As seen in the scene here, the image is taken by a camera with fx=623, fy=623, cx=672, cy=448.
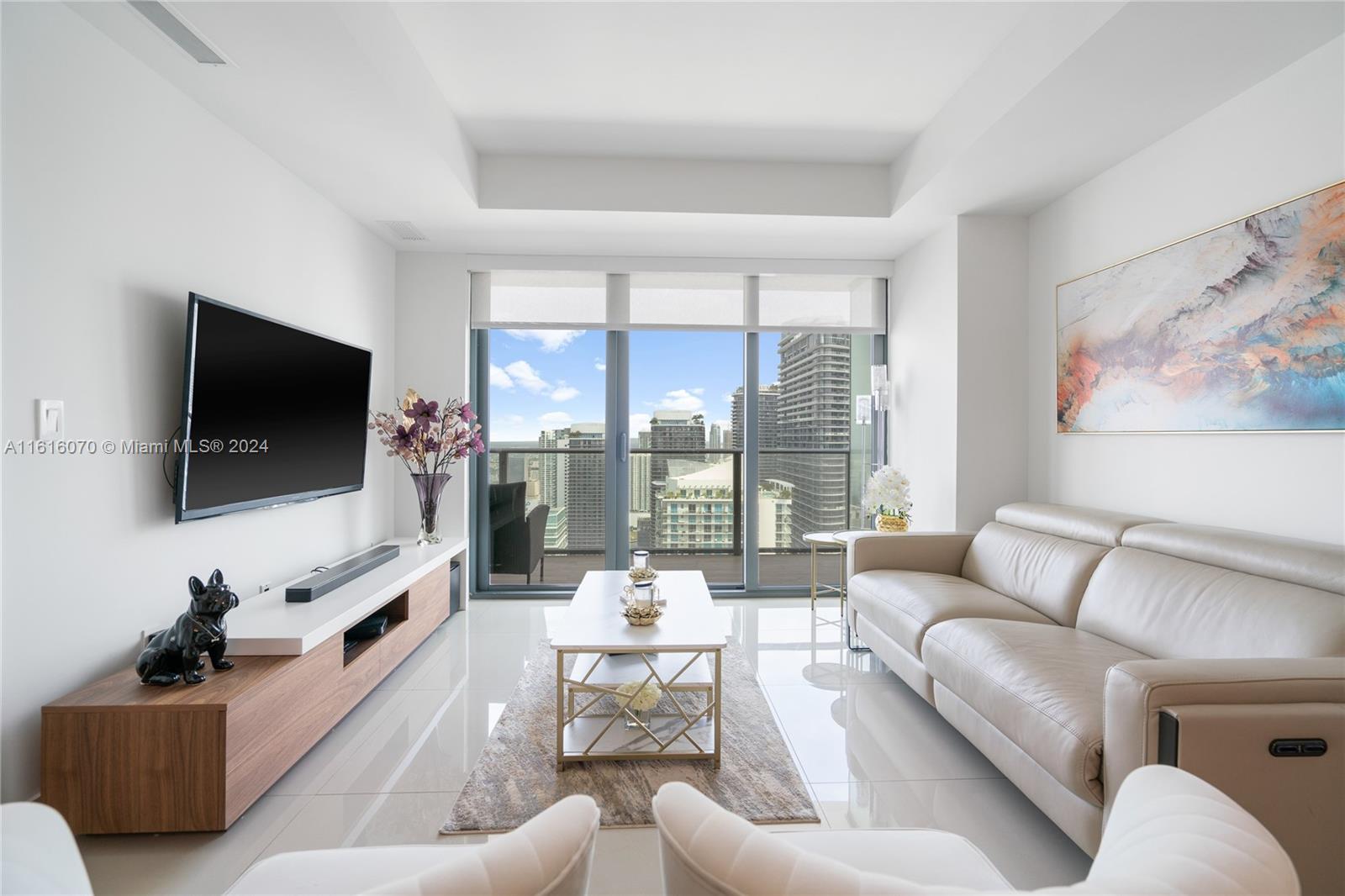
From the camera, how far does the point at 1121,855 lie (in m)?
0.70

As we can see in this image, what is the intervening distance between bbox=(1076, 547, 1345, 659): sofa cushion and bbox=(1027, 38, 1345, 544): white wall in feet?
1.29

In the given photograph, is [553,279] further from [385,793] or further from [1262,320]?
[1262,320]

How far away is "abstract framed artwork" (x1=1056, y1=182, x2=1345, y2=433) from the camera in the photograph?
2.07 metres

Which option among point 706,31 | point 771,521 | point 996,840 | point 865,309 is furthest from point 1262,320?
point 771,521

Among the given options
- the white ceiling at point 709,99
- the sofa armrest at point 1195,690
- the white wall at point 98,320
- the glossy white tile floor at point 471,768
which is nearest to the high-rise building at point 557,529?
the glossy white tile floor at point 471,768

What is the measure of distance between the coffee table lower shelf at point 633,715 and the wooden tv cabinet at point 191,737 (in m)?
0.90

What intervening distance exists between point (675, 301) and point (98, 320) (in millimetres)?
3282

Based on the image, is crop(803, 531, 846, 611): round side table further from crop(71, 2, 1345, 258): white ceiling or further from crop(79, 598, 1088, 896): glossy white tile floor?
crop(71, 2, 1345, 258): white ceiling

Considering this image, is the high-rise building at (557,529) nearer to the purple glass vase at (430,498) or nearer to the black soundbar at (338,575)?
the purple glass vase at (430,498)

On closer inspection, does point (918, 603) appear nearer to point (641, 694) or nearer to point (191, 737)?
point (641, 694)

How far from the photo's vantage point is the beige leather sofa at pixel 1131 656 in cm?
142

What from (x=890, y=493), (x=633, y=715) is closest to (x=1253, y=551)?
(x=890, y=493)

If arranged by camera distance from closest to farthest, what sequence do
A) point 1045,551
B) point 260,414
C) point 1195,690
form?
point 1195,690 → point 260,414 → point 1045,551

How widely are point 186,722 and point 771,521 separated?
12.5 feet
